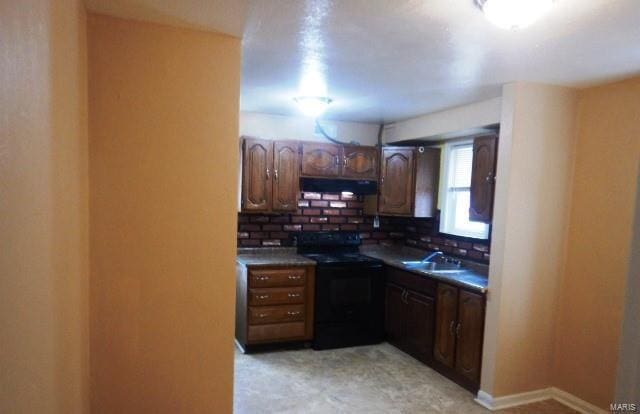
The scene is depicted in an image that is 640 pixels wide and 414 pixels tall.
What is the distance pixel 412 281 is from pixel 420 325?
401 mm

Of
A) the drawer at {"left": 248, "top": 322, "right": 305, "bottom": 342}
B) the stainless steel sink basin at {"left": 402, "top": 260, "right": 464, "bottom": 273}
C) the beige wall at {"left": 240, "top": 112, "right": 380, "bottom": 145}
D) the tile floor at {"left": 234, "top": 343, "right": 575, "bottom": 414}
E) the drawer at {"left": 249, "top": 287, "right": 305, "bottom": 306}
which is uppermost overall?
the beige wall at {"left": 240, "top": 112, "right": 380, "bottom": 145}

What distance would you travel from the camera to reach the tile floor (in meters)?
2.87

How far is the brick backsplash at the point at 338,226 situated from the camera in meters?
4.21

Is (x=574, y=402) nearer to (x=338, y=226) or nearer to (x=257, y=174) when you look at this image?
(x=338, y=226)

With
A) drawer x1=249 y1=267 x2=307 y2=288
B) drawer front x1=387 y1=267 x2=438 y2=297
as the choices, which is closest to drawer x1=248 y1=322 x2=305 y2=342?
drawer x1=249 y1=267 x2=307 y2=288

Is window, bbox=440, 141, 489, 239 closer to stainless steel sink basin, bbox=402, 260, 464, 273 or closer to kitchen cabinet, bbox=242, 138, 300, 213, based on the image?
stainless steel sink basin, bbox=402, 260, 464, 273

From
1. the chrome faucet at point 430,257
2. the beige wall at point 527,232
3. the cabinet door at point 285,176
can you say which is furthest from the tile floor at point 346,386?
the cabinet door at point 285,176

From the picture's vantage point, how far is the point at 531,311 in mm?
2943

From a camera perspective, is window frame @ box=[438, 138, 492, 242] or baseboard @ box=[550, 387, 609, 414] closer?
baseboard @ box=[550, 387, 609, 414]

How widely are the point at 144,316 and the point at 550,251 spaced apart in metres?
2.80

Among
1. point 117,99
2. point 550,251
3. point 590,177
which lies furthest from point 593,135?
point 117,99

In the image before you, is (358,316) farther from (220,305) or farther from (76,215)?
(76,215)

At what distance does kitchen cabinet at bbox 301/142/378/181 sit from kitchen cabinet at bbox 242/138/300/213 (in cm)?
13

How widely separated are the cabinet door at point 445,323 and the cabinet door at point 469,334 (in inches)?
2.4
